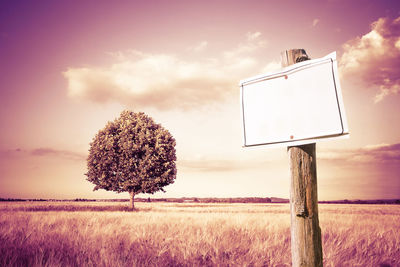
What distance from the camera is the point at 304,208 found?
8.11 ft

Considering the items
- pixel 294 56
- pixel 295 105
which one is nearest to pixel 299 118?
pixel 295 105

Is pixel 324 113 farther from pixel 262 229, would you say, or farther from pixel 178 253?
pixel 262 229

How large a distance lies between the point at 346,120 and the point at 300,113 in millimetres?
389

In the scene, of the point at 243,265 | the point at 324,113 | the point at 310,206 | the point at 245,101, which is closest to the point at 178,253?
the point at 243,265

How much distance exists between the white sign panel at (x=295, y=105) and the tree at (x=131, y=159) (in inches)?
816

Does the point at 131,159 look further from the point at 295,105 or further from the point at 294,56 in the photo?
the point at 295,105

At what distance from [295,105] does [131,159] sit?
21.9 metres

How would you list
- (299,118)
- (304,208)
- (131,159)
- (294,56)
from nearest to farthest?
(299,118) < (304,208) < (294,56) < (131,159)

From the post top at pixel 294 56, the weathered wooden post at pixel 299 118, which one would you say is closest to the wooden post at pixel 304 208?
the weathered wooden post at pixel 299 118

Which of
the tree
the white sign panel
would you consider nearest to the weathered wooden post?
the white sign panel

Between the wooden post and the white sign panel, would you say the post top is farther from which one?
the wooden post

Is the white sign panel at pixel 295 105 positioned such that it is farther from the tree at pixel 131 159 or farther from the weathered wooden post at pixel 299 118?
the tree at pixel 131 159

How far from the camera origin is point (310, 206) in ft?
8.20

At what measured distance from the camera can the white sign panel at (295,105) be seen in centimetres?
209
